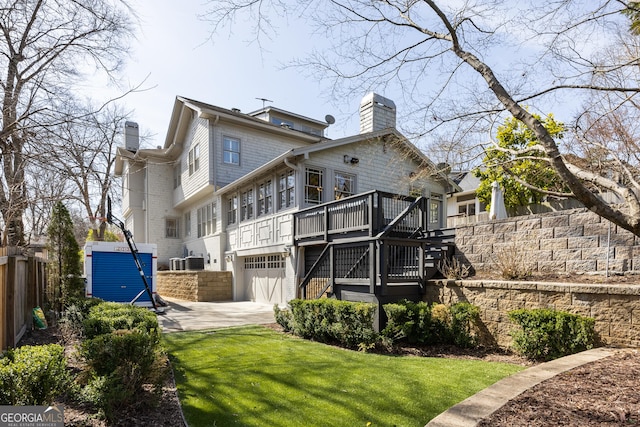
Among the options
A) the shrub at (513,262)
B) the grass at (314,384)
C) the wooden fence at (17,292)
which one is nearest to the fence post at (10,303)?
the wooden fence at (17,292)

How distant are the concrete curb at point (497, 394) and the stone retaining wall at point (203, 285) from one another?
44.8 ft

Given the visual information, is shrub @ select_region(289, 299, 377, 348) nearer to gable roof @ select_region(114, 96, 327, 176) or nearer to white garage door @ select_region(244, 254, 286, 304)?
white garage door @ select_region(244, 254, 286, 304)

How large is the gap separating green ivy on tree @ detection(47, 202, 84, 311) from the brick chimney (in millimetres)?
10780

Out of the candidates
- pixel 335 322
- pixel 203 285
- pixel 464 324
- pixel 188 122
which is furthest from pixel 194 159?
pixel 464 324

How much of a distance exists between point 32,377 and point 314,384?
119 inches

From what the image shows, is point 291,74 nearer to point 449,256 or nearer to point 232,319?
point 449,256

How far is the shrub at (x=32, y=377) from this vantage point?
313 centimetres

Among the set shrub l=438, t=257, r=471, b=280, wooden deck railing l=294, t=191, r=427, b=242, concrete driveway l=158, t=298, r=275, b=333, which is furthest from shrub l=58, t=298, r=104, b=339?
shrub l=438, t=257, r=471, b=280

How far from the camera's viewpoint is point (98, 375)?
4.00m

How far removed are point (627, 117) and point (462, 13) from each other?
6413 millimetres

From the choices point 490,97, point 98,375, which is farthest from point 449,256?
point 98,375

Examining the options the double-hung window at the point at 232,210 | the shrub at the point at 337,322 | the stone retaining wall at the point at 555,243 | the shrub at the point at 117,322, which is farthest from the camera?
the double-hung window at the point at 232,210

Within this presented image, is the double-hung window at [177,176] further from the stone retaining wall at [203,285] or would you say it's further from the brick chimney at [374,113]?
the brick chimney at [374,113]

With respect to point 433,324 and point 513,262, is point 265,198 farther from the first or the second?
point 513,262
